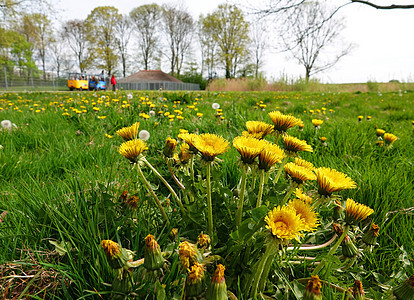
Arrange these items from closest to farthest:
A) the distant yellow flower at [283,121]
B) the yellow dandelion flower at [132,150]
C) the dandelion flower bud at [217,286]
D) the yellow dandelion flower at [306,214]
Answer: the dandelion flower bud at [217,286] → the yellow dandelion flower at [306,214] → the yellow dandelion flower at [132,150] → the distant yellow flower at [283,121]

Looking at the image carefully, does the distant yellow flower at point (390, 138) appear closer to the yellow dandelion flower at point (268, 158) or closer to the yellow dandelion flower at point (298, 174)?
the yellow dandelion flower at point (298, 174)

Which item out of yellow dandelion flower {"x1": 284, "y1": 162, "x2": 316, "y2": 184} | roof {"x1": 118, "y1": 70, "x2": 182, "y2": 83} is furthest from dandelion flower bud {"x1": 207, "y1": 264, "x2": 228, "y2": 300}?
roof {"x1": 118, "y1": 70, "x2": 182, "y2": 83}

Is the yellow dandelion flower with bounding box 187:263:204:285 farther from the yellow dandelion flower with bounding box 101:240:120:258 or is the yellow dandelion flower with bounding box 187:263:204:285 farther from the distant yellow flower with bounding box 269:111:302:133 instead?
the distant yellow flower with bounding box 269:111:302:133

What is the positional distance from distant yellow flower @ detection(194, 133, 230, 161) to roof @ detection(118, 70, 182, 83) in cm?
4033

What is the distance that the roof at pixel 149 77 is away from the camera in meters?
39.6

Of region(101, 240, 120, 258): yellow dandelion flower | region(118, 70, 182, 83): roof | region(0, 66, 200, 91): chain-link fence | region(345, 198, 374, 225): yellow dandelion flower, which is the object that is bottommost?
region(101, 240, 120, 258): yellow dandelion flower

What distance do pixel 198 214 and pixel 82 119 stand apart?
2.91 meters

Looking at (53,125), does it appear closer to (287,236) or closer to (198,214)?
(198,214)

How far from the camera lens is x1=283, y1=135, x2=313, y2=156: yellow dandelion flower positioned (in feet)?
3.01

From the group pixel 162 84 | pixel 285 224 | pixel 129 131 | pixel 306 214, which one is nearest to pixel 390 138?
pixel 306 214

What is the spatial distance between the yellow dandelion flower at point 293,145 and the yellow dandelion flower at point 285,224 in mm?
358

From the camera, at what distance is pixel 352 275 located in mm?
884

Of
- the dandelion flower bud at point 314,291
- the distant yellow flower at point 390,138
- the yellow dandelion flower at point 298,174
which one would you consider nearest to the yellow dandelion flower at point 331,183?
the yellow dandelion flower at point 298,174

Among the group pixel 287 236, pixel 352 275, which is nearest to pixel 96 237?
pixel 287 236
